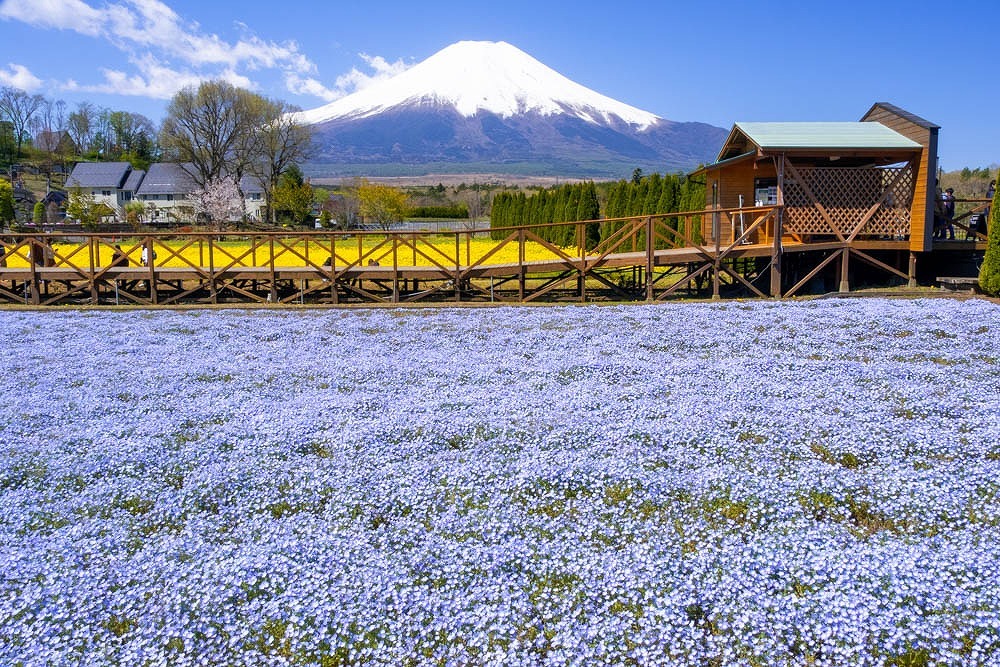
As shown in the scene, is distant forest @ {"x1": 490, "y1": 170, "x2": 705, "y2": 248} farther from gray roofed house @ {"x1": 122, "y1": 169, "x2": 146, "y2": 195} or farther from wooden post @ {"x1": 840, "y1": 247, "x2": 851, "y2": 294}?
gray roofed house @ {"x1": 122, "y1": 169, "x2": 146, "y2": 195}

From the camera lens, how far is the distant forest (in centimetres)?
3011

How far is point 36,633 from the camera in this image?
369 cm

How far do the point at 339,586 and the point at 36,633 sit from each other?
1449 millimetres

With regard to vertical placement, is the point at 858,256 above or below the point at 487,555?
above

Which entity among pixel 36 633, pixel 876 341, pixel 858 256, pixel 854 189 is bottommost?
pixel 36 633

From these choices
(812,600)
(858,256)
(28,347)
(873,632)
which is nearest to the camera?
(873,632)

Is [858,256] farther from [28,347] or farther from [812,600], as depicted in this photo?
[28,347]

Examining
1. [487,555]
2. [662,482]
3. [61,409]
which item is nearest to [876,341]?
[662,482]

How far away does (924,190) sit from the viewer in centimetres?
1633

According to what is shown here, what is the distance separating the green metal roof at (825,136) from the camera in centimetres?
1636

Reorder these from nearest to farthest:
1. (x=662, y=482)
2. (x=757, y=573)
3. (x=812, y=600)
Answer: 1. (x=812, y=600)
2. (x=757, y=573)
3. (x=662, y=482)

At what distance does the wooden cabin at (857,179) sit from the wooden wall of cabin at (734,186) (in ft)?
5.72

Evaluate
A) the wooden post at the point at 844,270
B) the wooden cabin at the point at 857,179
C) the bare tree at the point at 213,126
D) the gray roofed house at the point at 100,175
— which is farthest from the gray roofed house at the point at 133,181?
the wooden post at the point at 844,270

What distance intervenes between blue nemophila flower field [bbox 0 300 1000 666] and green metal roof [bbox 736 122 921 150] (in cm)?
835
